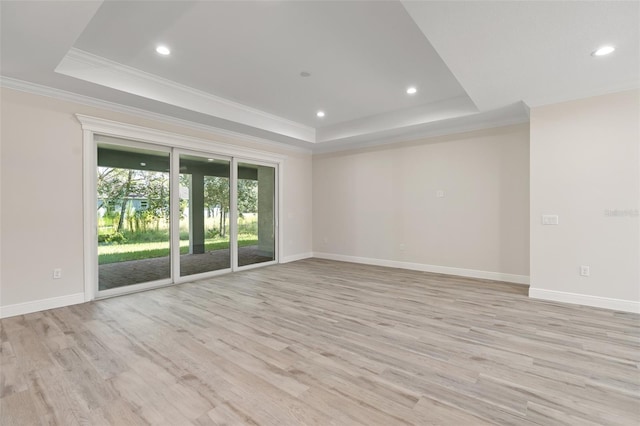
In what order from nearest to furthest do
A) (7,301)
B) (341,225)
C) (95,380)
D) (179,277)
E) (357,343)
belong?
(95,380) → (357,343) → (7,301) → (179,277) → (341,225)

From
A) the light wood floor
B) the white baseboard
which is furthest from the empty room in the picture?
the white baseboard

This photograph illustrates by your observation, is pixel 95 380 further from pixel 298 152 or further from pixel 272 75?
pixel 298 152

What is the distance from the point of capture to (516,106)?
4219 millimetres

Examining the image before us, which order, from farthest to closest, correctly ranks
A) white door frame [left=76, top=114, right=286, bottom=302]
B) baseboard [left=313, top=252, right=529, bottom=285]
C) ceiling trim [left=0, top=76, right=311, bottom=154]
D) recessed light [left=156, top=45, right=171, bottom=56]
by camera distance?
baseboard [left=313, top=252, right=529, bottom=285] < white door frame [left=76, top=114, right=286, bottom=302] < ceiling trim [left=0, top=76, right=311, bottom=154] < recessed light [left=156, top=45, right=171, bottom=56]

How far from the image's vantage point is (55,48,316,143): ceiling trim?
3.28 meters

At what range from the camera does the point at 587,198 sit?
372cm

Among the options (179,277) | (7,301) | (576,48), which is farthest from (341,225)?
(7,301)

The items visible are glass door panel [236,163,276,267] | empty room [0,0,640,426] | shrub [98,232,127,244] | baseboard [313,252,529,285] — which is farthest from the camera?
glass door panel [236,163,276,267]

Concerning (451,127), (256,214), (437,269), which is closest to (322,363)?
(437,269)

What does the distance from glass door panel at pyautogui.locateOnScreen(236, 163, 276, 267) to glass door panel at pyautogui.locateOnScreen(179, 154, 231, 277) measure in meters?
0.33

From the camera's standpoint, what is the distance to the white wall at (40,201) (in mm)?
3338

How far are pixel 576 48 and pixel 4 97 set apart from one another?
20.5 ft

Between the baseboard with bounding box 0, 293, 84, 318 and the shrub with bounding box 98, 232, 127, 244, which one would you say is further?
the shrub with bounding box 98, 232, 127, 244

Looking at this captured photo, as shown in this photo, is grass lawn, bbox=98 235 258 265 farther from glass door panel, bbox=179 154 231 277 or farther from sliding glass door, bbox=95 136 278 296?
glass door panel, bbox=179 154 231 277
